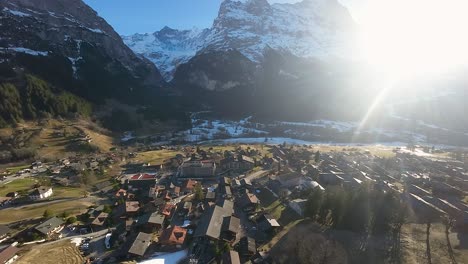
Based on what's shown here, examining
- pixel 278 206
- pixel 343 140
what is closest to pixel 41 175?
pixel 278 206

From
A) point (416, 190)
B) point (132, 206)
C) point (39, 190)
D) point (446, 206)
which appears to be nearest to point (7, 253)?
point (132, 206)

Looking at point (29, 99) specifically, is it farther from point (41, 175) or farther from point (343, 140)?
point (343, 140)

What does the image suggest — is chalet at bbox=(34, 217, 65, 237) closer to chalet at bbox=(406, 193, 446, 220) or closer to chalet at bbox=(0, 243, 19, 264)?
chalet at bbox=(0, 243, 19, 264)

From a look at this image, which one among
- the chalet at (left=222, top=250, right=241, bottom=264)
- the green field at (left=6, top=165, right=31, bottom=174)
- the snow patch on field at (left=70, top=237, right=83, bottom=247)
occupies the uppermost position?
the chalet at (left=222, top=250, right=241, bottom=264)

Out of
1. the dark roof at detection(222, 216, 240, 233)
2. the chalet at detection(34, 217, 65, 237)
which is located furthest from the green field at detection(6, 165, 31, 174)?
the dark roof at detection(222, 216, 240, 233)

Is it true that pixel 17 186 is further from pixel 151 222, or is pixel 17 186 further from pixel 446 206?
pixel 446 206

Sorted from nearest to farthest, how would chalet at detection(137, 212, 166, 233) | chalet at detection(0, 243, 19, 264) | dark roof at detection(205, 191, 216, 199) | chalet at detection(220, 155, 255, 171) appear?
chalet at detection(0, 243, 19, 264)
chalet at detection(137, 212, 166, 233)
dark roof at detection(205, 191, 216, 199)
chalet at detection(220, 155, 255, 171)
